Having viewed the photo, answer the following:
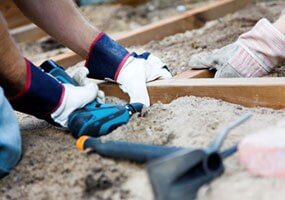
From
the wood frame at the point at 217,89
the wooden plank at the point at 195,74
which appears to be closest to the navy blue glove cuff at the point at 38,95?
the wood frame at the point at 217,89

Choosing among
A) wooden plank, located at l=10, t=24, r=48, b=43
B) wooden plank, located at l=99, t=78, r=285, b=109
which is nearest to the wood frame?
wooden plank, located at l=99, t=78, r=285, b=109

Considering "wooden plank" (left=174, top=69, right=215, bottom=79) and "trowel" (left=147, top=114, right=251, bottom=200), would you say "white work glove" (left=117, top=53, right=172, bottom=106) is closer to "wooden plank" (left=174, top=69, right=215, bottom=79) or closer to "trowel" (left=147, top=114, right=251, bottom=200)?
"wooden plank" (left=174, top=69, right=215, bottom=79)

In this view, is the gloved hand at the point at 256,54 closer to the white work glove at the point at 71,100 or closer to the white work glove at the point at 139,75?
the white work glove at the point at 139,75

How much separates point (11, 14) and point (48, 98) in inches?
92.6

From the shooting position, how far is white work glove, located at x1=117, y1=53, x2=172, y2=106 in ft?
5.56

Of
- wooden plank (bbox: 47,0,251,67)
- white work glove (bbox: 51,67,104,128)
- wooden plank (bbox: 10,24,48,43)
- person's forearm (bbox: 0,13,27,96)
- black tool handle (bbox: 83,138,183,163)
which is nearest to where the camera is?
black tool handle (bbox: 83,138,183,163)

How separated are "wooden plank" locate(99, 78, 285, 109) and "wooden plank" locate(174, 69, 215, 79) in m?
0.08

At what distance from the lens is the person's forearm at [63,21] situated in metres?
1.76

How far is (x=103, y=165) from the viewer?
121 cm

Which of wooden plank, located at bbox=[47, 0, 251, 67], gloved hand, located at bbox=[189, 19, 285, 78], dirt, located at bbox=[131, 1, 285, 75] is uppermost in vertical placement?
gloved hand, located at bbox=[189, 19, 285, 78]

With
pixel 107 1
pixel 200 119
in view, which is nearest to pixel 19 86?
pixel 200 119

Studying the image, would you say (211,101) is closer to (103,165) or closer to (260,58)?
(260,58)

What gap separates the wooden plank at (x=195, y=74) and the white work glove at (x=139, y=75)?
0.05m

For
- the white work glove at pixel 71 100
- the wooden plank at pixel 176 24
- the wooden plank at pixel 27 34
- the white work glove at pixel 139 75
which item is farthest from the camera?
the wooden plank at pixel 27 34
